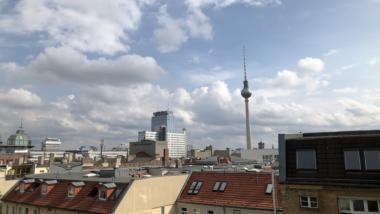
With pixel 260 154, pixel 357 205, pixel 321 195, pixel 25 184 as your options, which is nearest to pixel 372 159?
pixel 357 205

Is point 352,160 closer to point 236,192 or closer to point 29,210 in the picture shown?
point 236,192

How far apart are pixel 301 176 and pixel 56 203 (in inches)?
1028

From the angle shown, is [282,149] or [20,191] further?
[20,191]

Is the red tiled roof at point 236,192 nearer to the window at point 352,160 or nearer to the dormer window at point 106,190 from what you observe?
the dormer window at point 106,190

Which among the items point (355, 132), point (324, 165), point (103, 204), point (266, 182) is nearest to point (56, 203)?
point (103, 204)

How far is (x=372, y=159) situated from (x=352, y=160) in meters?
1.22

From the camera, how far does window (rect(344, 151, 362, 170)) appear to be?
2272 cm

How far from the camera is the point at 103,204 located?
3316 centimetres

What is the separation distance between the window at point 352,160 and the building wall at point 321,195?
1438 millimetres

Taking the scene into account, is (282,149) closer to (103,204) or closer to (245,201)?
(245,201)

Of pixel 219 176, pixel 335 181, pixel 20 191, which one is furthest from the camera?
pixel 20 191

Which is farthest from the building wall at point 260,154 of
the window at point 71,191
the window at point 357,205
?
the window at point 357,205

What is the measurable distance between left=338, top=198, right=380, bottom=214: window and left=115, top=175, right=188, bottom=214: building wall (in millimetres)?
18767

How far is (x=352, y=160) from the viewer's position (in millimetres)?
23000
